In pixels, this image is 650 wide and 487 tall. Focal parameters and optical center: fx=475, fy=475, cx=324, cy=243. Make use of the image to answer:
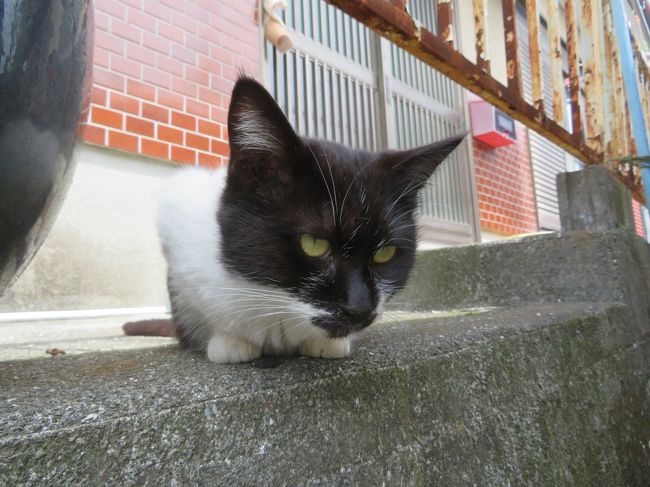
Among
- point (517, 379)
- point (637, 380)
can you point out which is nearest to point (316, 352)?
point (517, 379)

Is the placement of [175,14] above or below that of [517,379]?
above

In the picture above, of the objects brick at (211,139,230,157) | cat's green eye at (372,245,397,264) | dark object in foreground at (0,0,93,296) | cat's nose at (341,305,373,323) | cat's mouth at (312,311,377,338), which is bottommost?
cat's mouth at (312,311,377,338)

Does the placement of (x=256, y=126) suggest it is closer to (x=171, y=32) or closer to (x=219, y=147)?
(x=219, y=147)

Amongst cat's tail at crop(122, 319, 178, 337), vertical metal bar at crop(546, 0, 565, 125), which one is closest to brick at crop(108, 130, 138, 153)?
cat's tail at crop(122, 319, 178, 337)

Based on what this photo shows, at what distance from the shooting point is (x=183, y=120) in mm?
2619

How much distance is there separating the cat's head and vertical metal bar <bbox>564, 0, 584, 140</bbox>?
1.75 meters

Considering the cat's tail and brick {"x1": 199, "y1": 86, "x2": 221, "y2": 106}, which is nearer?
the cat's tail

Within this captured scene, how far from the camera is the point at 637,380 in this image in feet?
5.52

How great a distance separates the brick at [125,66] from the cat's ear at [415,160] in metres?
1.88

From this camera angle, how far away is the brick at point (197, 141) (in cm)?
263

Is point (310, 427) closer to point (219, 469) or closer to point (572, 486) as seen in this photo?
point (219, 469)

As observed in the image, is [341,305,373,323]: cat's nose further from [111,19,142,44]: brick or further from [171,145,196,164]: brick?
[111,19,142,44]: brick

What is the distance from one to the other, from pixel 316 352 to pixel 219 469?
0.36 metres

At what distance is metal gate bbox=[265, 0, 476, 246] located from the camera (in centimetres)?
348
